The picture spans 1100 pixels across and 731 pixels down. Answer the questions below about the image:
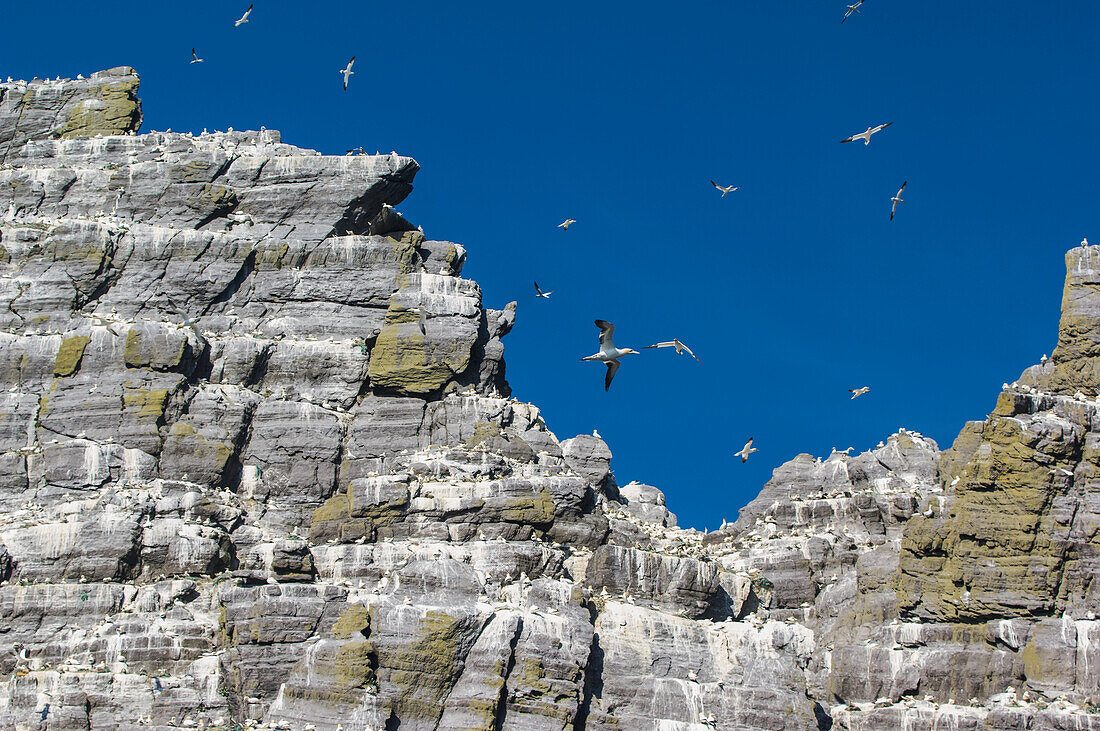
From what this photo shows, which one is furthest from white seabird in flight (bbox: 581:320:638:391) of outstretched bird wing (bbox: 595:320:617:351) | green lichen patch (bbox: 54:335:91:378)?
green lichen patch (bbox: 54:335:91:378)

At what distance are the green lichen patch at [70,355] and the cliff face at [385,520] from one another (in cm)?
26

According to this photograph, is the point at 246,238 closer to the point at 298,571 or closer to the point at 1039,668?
the point at 298,571

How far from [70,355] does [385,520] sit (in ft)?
61.8

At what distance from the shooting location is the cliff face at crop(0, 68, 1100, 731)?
77.2m

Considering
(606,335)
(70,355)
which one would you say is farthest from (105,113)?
(606,335)

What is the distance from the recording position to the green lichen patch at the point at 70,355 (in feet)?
300

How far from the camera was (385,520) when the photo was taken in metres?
84.5

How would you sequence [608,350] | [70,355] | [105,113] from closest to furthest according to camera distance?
[608,350] → [70,355] → [105,113]

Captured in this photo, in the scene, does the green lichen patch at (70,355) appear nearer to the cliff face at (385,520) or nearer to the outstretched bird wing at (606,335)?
the cliff face at (385,520)

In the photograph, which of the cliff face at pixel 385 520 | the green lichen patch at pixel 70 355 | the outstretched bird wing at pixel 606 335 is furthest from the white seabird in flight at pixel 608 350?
the green lichen patch at pixel 70 355

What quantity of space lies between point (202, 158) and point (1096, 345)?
152 feet

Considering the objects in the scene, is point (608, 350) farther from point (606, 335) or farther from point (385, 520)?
point (385, 520)

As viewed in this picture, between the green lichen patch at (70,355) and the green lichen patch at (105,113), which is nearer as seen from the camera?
the green lichen patch at (70,355)

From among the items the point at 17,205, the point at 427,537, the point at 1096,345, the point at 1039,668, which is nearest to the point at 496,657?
the point at 427,537
